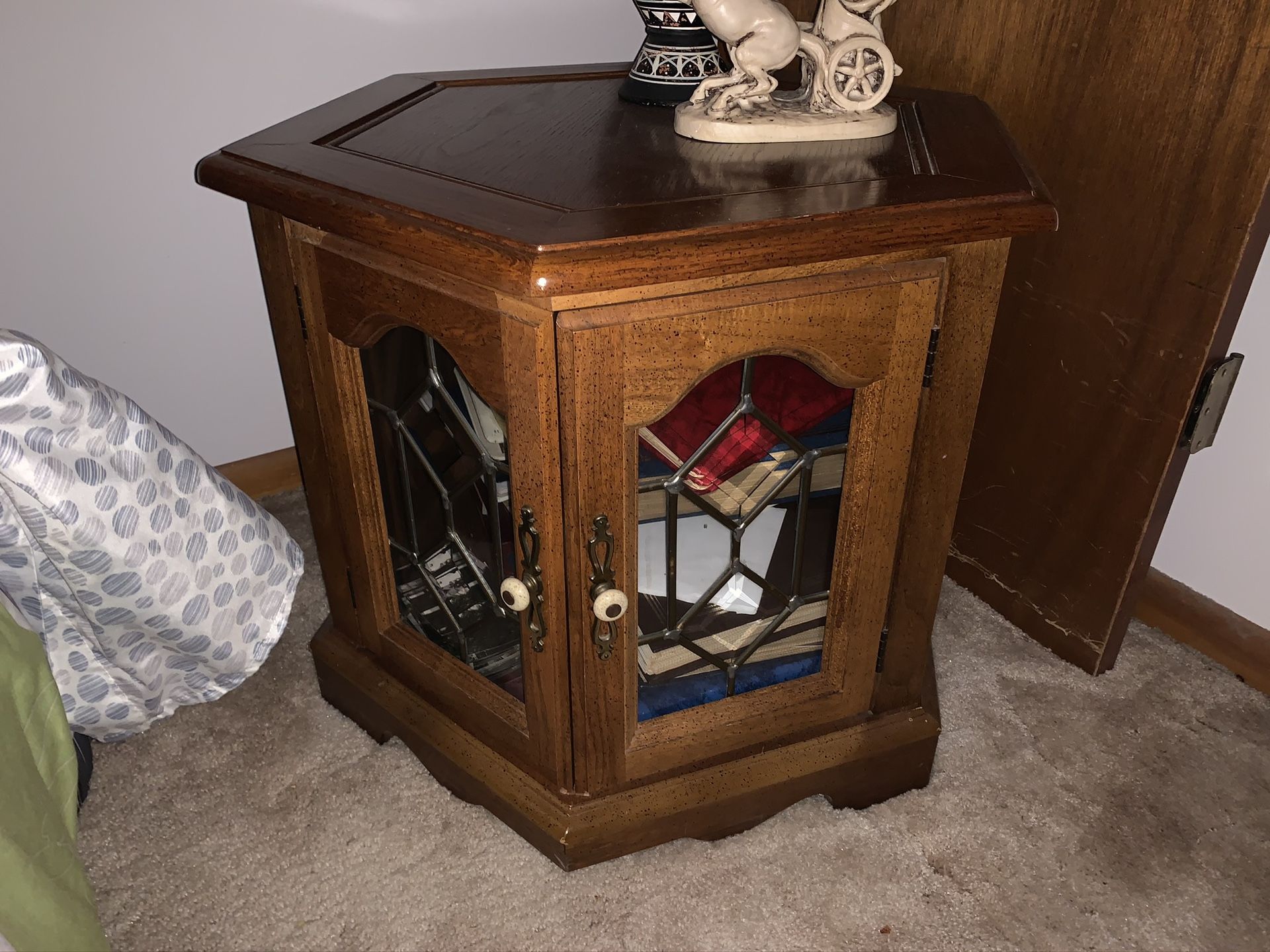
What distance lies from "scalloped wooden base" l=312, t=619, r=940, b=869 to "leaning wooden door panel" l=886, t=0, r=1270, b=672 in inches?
11.9

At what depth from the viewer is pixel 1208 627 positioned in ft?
3.98

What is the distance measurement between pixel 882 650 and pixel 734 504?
24 cm

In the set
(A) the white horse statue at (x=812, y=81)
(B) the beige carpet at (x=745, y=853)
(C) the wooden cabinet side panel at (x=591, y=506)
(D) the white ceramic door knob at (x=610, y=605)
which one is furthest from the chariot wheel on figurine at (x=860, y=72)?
(B) the beige carpet at (x=745, y=853)

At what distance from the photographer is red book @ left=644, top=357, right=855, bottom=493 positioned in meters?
0.75

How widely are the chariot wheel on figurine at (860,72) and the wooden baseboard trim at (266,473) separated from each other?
0.97 metres

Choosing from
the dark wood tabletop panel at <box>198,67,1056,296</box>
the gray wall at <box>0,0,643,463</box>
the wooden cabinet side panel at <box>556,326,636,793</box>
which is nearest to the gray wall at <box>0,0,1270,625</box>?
the gray wall at <box>0,0,643,463</box>

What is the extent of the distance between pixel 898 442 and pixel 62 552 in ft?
2.18

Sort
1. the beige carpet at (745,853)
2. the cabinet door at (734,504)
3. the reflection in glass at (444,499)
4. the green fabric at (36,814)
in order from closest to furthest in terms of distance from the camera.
A: the green fabric at (36,814) → the cabinet door at (734,504) → the reflection in glass at (444,499) → the beige carpet at (745,853)

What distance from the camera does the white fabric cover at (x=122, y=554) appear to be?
73 centimetres

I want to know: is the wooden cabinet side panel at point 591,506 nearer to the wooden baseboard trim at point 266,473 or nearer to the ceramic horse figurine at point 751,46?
the ceramic horse figurine at point 751,46

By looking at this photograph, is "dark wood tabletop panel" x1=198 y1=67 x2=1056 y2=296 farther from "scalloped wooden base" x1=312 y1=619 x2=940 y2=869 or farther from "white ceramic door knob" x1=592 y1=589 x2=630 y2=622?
"scalloped wooden base" x1=312 y1=619 x2=940 y2=869

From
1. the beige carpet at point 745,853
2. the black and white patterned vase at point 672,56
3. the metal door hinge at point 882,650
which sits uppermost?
the black and white patterned vase at point 672,56

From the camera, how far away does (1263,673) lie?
1.17 metres

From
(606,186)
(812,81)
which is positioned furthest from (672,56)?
(606,186)
